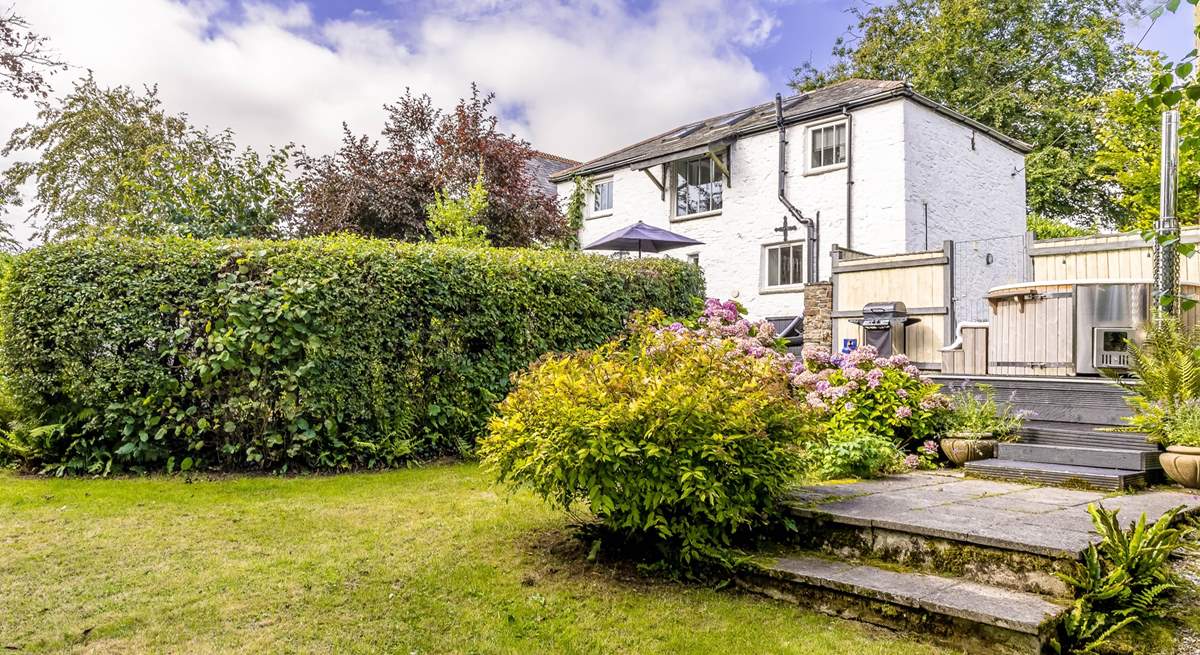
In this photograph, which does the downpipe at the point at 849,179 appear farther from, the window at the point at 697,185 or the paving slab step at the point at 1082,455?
the paving slab step at the point at 1082,455

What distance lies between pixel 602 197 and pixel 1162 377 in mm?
17357

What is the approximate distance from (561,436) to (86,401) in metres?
5.12

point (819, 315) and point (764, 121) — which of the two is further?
point (764, 121)

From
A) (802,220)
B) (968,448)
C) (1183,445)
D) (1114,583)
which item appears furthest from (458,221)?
(1114,583)

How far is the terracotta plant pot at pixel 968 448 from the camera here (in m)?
6.68

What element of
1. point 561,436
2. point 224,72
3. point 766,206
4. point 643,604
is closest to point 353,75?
point 224,72

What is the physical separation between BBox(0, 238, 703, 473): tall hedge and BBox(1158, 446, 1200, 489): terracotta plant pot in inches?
241

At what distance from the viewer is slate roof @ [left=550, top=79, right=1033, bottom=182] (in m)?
16.8

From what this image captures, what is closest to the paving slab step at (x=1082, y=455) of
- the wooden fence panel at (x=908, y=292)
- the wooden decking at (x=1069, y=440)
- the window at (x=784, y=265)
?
the wooden decking at (x=1069, y=440)

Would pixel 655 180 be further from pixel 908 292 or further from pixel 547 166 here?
pixel 908 292

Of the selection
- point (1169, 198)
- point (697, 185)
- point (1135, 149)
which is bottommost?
point (1169, 198)

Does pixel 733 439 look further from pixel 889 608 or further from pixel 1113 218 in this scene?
pixel 1113 218

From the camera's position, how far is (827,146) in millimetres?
17484

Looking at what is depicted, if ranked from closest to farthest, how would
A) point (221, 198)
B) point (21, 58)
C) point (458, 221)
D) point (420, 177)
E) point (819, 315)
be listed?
point (21, 58) < point (221, 198) < point (819, 315) < point (458, 221) < point (420, 177)
